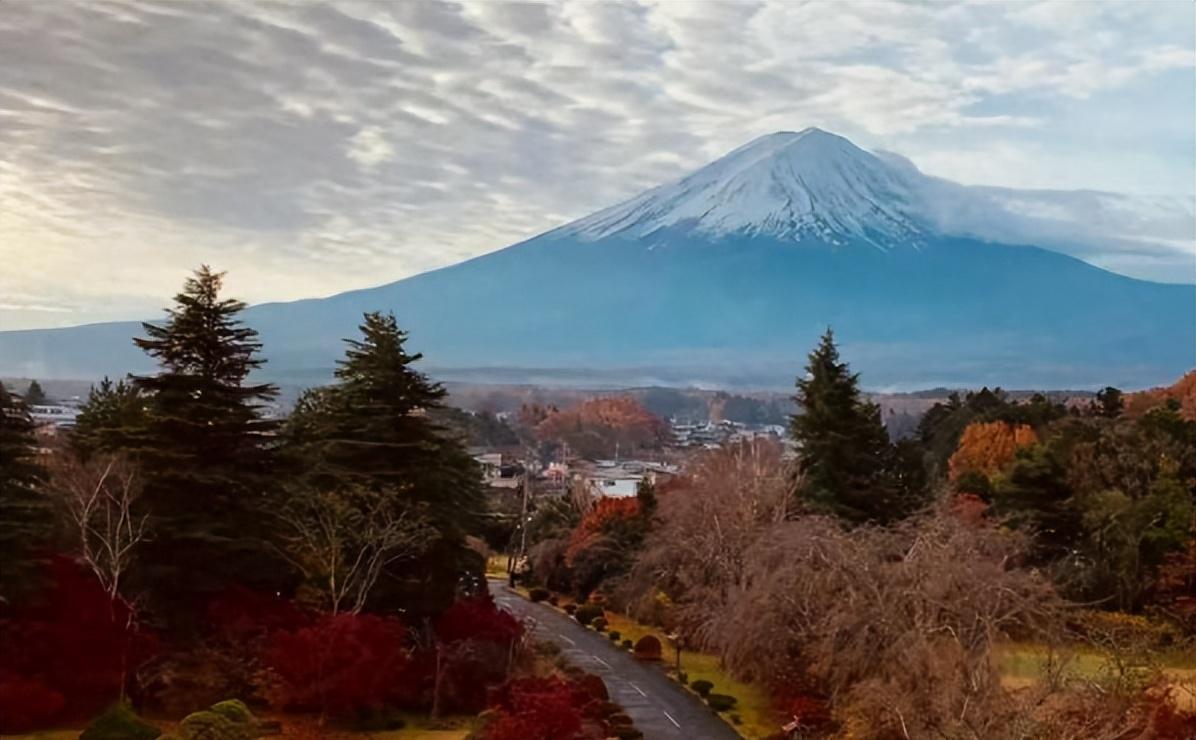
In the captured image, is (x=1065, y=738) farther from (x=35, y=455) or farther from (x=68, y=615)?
(x=35, y=455)

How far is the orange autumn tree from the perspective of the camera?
31906 mm

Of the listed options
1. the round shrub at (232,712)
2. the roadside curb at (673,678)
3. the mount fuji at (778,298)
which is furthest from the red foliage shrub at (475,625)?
the mount fuji at (778,298)

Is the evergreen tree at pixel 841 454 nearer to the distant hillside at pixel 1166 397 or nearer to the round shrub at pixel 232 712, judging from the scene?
the round shrub at pixel 232 712

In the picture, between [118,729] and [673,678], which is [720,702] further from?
[118,729]

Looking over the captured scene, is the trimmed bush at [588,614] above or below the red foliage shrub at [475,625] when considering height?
below

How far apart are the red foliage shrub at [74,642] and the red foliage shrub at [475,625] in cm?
459

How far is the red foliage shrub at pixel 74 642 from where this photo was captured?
1354 cm

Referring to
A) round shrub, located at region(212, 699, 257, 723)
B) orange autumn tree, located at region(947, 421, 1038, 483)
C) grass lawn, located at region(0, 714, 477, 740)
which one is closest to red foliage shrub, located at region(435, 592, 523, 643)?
grass lawn, located at region(0, 714, 477, 740)

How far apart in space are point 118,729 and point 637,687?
918cm

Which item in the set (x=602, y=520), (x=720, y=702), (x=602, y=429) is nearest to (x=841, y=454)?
(x=602, y=520)

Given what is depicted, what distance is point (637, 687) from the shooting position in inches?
744

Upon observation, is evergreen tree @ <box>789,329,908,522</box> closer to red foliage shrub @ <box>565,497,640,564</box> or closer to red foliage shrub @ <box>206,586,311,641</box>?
red foliage shrub @ <box>565,497,640,564</box>

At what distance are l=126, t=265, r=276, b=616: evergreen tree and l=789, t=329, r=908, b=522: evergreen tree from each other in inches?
472

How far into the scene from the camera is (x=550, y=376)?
102 metres
